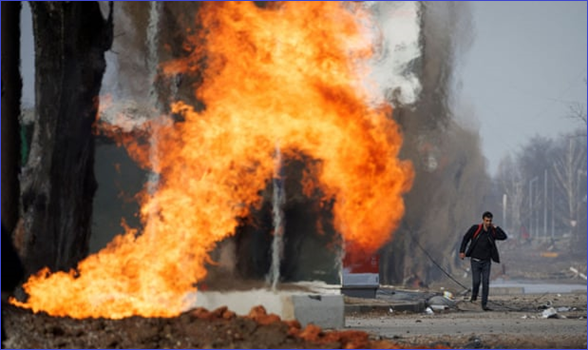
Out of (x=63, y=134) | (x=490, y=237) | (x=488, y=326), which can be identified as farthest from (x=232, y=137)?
(x=490, y=237)

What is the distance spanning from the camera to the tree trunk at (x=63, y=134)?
1295 centimetres

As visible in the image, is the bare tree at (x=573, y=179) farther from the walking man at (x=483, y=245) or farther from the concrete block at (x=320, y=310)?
the concrete block at (x=320, y=310)

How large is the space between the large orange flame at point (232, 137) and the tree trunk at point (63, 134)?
0.36 m

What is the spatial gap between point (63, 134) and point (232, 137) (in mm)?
1947

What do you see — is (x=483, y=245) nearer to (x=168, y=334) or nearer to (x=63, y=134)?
(x=168, y=334)

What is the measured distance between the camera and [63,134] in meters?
13.1

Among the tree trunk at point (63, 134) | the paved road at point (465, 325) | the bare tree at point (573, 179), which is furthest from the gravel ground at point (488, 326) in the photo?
the bare tree at point (573, 179)

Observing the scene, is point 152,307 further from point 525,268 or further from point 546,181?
point 546,181

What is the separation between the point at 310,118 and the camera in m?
13.4

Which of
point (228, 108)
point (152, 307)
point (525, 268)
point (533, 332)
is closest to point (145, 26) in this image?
point (228, 108)

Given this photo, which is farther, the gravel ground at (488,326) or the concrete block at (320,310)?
the gravel ground at (488,326)

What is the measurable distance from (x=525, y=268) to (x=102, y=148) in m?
44.9

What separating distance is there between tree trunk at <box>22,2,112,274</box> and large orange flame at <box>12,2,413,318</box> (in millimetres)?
355

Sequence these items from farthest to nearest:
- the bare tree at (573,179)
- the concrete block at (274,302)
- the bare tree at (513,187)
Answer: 1. the bare tree at (513,187)
2. the bare tree at (573,179)
3. the concrete block at (274,302)
